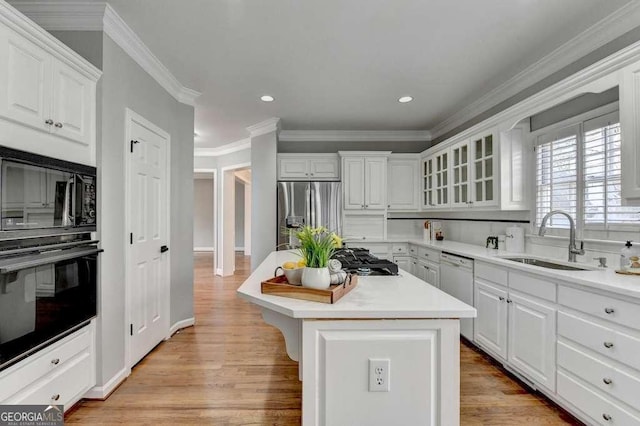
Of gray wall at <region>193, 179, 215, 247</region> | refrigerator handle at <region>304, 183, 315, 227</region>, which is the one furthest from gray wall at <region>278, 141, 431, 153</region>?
gray wall at <region>193, 179, 215, 247</region>

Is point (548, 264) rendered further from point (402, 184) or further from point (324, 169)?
point (324, 169)

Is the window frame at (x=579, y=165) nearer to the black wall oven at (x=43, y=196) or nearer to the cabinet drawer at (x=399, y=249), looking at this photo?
the cabinet drawer at (x=399, y=249)

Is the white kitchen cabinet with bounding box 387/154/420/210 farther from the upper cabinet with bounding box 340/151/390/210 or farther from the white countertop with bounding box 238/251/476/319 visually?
the white countertop with bounding box 238/251/476/319

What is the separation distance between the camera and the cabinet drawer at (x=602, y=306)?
1.55 metres

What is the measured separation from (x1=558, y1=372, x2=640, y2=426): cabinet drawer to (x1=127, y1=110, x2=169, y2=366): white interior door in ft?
9.95

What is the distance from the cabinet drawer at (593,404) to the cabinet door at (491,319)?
1.75 feet

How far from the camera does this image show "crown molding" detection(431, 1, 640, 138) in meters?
2.03

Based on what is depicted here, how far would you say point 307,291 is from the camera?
4.55 feet

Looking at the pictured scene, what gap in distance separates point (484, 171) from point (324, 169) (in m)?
2.24

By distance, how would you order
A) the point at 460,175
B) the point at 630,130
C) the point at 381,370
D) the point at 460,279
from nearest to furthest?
the point at 381,370 < the point at 630,130 < the point at 460,279 < the point at 460,175

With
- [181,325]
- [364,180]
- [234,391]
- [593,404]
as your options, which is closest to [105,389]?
[234,391]

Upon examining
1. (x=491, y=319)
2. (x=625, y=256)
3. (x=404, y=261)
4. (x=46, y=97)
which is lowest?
(x=491, y=319)

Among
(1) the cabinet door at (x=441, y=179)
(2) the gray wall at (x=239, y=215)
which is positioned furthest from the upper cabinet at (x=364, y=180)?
(2) the gray wall at (x=239, y=215)

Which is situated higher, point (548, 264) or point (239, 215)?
point (239, 215)
